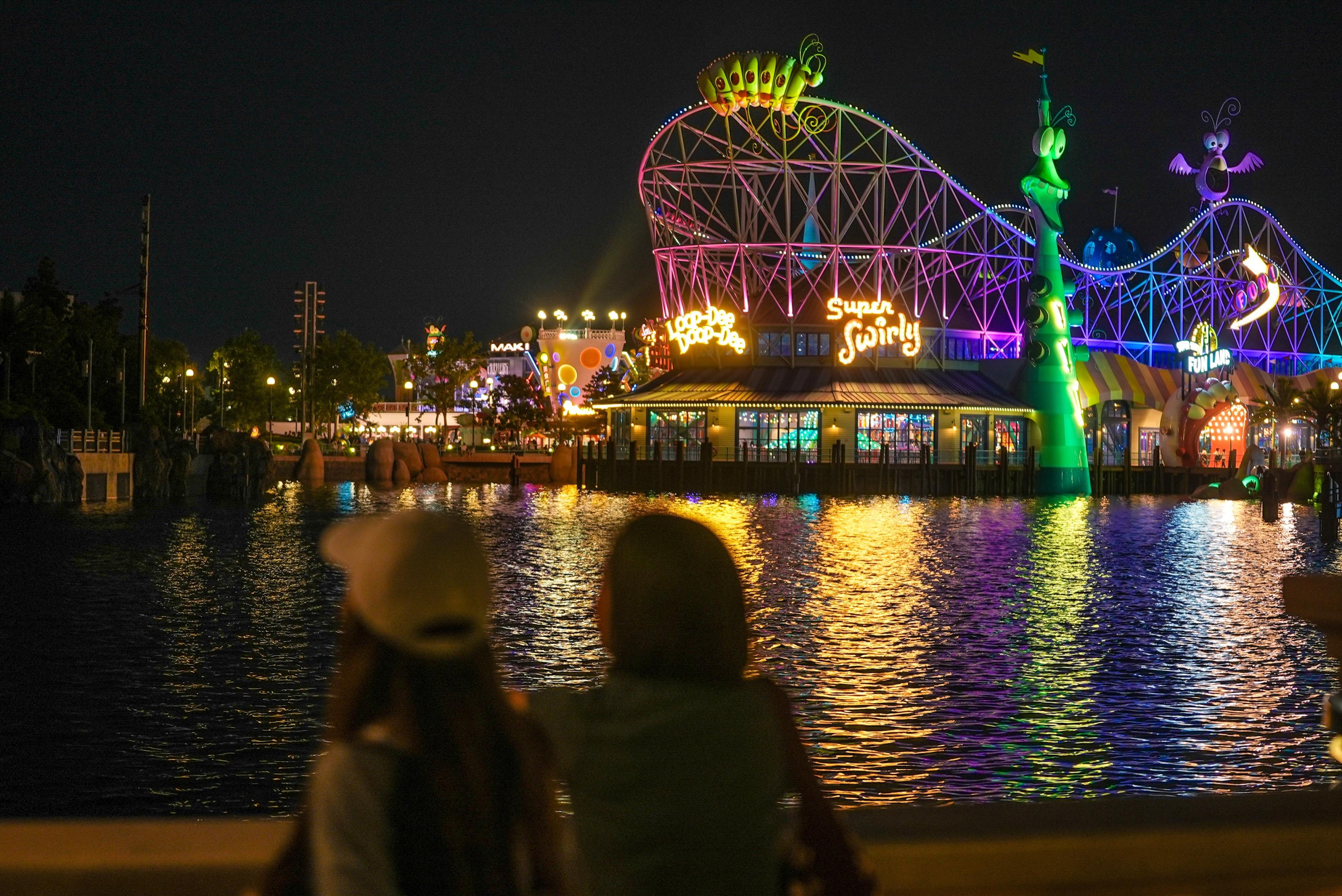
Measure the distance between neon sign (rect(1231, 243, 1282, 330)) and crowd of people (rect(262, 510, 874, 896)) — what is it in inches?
3672

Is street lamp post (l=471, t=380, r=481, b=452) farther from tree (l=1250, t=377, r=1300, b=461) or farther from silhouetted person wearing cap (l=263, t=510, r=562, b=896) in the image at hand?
silhouetted person wearing cap (l=263, t=510, r=562, b=896)

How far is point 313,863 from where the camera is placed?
2.65m

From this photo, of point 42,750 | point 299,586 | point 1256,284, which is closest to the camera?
point 42,750

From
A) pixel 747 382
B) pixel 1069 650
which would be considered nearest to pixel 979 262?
pixel 747 382

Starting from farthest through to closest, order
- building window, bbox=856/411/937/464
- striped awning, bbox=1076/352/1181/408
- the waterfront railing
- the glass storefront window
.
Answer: the glass storefront window
striped awning, bbox=1076/352/1181/408
building window, bbox=856/411/937/464
the waterfront railing

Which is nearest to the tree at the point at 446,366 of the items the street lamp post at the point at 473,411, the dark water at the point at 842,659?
the street lamp post at the point at 473,411

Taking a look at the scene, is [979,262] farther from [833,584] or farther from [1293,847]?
[1293,847]

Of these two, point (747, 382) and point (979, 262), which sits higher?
point (979, 262)

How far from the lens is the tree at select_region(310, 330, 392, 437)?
136750 mm

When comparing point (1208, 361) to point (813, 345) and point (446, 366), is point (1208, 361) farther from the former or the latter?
point (446, 366)

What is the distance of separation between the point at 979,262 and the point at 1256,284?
20578 mm

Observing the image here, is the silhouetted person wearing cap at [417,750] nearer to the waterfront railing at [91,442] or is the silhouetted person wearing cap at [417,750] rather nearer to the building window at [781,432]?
the waterfront railing at [91,442]

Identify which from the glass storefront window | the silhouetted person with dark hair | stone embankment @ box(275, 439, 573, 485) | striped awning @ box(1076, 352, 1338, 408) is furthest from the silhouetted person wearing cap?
the glass storefront window

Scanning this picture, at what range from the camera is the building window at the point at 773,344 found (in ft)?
245
